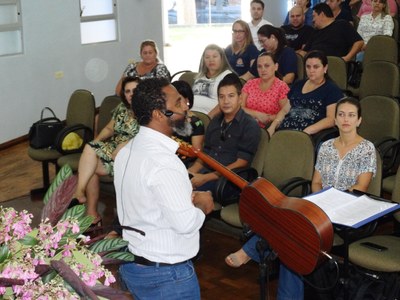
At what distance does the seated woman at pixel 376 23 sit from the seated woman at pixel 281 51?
3.97 ft

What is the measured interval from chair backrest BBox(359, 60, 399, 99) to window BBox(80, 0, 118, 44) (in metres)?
4.14

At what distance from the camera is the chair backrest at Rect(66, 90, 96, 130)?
619 centimetres

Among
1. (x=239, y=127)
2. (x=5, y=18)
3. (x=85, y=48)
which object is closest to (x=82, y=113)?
(x=239, y=127)

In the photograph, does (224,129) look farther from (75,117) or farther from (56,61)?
(56,61)

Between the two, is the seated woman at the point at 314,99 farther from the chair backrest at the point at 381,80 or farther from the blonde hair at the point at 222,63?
the chair backrest at the point at 381,80

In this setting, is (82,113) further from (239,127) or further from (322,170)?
(322,170)

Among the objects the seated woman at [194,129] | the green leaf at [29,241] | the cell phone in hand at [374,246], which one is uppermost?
the green leaf at [29,241]

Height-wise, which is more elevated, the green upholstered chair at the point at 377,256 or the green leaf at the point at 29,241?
the green leaf at the point at 29,241

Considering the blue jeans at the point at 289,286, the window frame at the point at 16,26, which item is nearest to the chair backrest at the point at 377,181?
the blue jeans at the point at 289,286

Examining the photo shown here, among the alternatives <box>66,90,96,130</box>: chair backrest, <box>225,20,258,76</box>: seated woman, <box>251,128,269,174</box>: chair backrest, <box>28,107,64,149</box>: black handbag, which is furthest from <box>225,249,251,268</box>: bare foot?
<box>225,20,258,76</box>: seated woman

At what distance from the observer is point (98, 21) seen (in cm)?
935

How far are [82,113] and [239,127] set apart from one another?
6.16ft

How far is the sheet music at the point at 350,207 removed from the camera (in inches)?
134

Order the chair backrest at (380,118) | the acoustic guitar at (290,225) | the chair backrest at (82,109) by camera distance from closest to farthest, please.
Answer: the acoustic guitar at (290,225) < the chair backrest at (380,118) < the chair backrest at (82,109)
